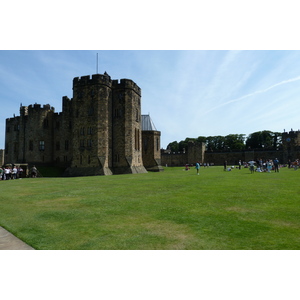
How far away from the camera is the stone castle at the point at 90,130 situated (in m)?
35.9

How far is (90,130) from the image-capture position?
3609cm

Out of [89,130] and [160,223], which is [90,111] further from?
[160,223]

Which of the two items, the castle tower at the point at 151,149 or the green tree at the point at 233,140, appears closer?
the castle tower at the point at 151,149

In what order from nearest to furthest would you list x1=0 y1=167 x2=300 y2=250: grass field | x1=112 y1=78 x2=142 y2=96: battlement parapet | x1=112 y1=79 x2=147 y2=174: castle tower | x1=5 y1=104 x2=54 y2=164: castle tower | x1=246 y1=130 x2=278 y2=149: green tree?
x1=0 y1=167 x2=300 y2=250: grass field
x1=112 y1=79 x2=147 y2=174: castle tower
x1=112 y1=78 x2=142 y2=96: battlement parapet
x1=5 y1=104 x2=54 y2=164: castle tower
x1=246 y1=130 x2=278 y2=149: green tree

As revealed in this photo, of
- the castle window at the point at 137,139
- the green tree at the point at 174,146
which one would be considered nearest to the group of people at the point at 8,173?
the castle window at the point at 137,139

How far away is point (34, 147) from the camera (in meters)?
43.5

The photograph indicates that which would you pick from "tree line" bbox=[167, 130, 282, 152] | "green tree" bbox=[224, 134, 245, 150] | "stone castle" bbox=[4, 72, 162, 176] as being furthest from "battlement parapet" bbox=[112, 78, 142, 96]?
"green tree" bbox=[224, 134, 245, 150]

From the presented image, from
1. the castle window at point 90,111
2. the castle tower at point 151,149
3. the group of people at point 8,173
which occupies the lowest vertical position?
the group of people at point 8,173

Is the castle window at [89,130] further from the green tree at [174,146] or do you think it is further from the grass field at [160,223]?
the green tree at [174,146]

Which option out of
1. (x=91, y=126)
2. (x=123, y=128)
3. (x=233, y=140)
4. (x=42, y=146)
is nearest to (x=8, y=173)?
(x=91, y=126)

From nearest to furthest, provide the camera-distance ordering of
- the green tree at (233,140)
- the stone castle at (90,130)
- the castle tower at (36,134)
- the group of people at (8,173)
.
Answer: the group of people at (8,173), the stone castle at (90,130), the castle tower at (36,134), the green tree at (233,140)

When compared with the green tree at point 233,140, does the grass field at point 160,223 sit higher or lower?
lower

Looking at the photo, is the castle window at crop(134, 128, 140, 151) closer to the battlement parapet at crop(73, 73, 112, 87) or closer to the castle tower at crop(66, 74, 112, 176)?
the castle tower at crop(66, 74, 112, 176)

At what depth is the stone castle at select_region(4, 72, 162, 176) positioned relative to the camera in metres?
35.9
